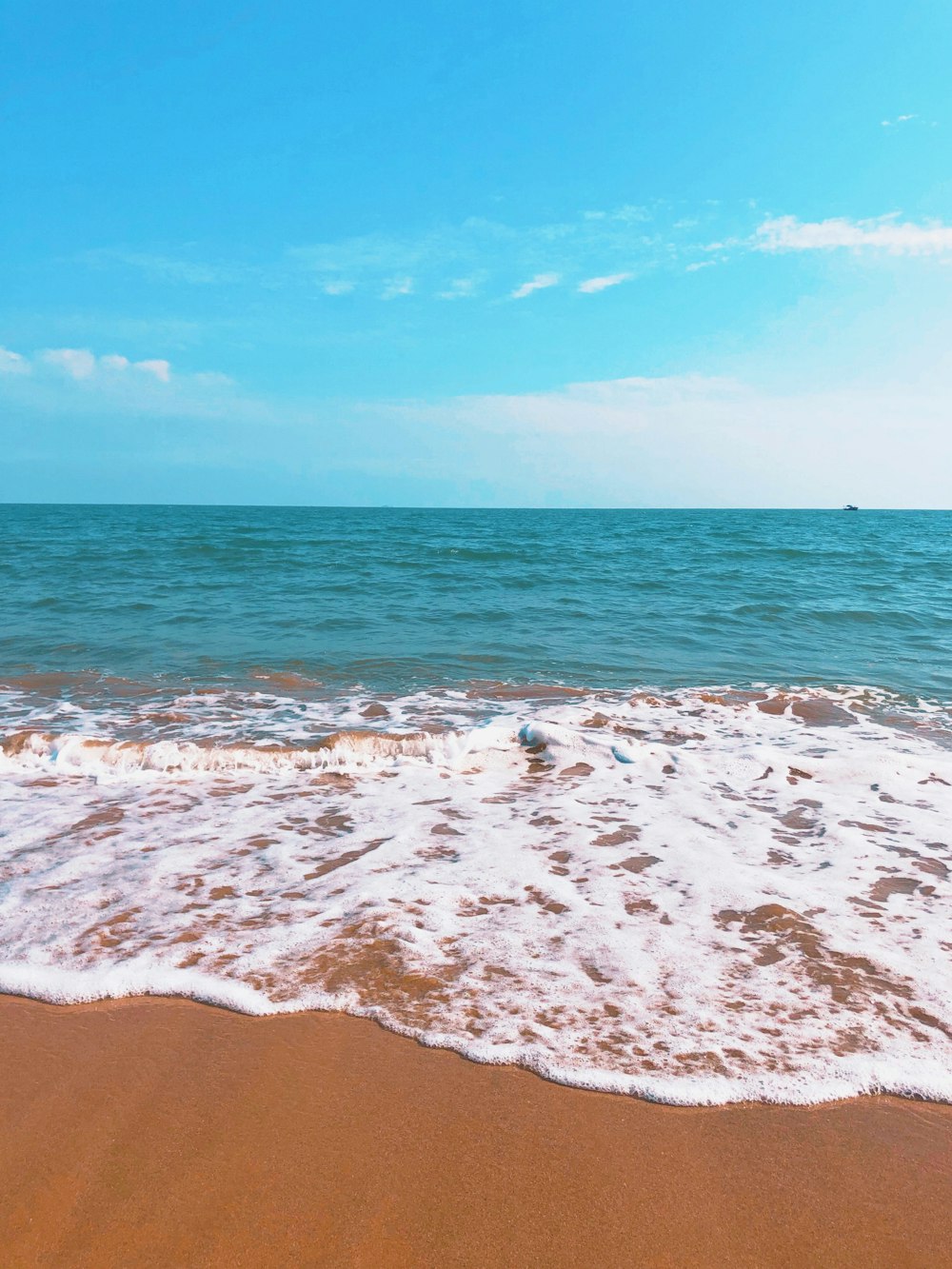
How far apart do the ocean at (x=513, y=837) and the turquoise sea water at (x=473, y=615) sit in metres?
0.11

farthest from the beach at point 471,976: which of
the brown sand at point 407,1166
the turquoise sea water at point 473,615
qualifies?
the turquoise sea water at point 473,615

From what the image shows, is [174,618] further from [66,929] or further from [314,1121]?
[314,1121]

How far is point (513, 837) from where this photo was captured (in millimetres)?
4367

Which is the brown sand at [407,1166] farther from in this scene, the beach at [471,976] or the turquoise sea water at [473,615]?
the turquoise sea water at [473,615]

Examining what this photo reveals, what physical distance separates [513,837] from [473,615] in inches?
330

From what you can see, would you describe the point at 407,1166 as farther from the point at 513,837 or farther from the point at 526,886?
the point at 513,837

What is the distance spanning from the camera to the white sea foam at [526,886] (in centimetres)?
260

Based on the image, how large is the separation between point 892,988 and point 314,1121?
2173mm

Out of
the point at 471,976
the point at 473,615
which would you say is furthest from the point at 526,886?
the point at 473,615

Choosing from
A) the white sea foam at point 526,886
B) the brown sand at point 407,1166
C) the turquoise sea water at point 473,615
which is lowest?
the white sea foam at point 526,886

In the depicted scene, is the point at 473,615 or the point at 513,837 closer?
the point at 513,837

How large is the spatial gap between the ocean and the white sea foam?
2 cm

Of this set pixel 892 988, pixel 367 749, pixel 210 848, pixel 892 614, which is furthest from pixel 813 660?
pixel 210 848

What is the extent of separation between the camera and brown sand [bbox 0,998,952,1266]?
5.83 ft
